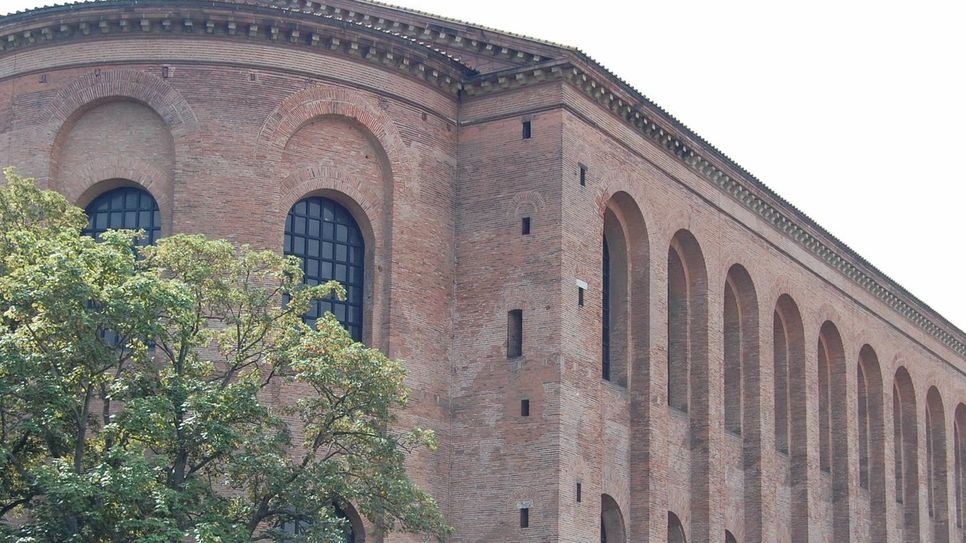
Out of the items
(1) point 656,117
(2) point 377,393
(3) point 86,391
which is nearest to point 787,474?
(1) point 656,117

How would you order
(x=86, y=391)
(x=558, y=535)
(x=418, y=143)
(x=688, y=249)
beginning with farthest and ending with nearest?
(x=688, y=249) < (x=418, y=143) < (x=558, y=535) < (x=86, y=391)

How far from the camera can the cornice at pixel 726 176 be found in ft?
107

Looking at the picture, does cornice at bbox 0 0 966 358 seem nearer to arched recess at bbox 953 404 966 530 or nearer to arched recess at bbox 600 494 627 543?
arched recess at bbox 600 494 627 543

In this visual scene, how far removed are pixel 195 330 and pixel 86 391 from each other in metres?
1.85

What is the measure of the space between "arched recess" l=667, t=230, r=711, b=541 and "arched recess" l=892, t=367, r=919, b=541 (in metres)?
14.0

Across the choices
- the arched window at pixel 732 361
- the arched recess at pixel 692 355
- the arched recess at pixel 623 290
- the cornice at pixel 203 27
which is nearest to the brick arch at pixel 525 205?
the arched recess at pixel 623 290

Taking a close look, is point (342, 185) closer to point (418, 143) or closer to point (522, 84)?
point (418, 143)

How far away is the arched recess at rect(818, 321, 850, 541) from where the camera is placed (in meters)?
43.6

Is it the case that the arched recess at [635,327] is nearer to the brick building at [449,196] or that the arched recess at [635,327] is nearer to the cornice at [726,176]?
the brick building at [449,196]

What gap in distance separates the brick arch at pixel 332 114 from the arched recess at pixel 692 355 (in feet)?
25.9

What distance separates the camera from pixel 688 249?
37.5 meters

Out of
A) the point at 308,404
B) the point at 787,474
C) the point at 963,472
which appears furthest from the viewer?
the point at 963,472

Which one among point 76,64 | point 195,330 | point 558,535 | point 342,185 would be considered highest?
point 76,64

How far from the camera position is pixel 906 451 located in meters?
50.5
